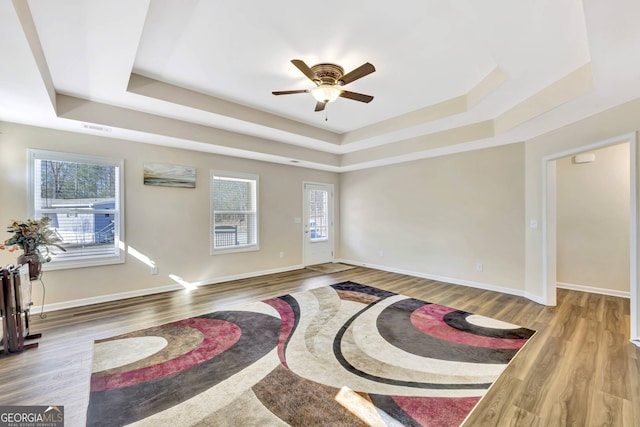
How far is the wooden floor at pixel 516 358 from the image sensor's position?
184 centimetres

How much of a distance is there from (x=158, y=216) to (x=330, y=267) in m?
3.76

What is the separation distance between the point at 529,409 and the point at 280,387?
5.70 feet

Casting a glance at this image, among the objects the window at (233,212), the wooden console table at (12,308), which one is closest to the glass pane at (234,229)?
the window at (233,212)

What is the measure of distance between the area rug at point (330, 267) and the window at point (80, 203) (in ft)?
12.2

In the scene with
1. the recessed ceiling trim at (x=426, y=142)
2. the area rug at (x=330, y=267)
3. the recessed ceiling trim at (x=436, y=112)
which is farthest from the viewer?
the area rug at (x=330, y=267)

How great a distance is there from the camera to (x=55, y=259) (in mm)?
3678

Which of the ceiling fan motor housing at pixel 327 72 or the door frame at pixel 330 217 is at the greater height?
the ceiling fan motor housing at pixel 327 72

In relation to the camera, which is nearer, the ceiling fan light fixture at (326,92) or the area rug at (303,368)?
the area rug at (303,368)

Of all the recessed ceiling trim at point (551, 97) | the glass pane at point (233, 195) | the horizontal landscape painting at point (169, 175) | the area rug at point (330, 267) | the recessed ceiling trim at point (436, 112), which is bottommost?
the area rug at point (330, 267)

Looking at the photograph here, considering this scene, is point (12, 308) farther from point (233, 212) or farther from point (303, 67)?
→ point (303, 67)

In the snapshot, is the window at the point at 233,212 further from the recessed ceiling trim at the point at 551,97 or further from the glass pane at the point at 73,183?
the recessed ceiling trim at the point at 551,97

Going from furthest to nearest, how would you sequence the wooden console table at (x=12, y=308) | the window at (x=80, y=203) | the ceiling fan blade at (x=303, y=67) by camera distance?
the window at (x=80, y=203) < the wooden console table at (x=12, y=308) < the ceiling fan blade at (x=303, y=67)

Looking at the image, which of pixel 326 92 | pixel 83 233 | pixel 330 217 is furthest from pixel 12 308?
pixel 330 217

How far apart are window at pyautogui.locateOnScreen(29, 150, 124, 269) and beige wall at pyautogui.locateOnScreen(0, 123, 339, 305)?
105 mm
